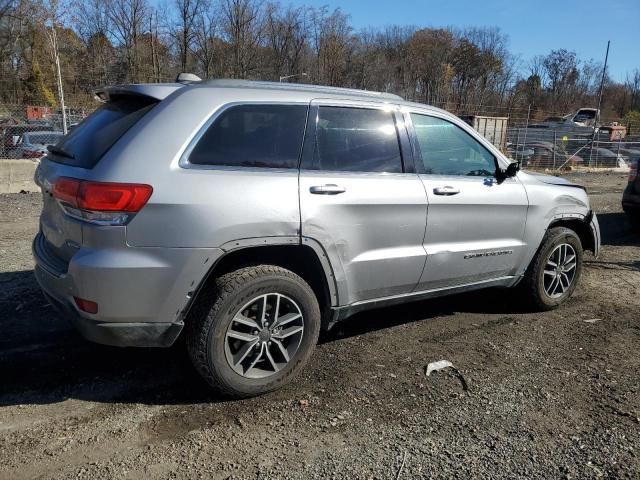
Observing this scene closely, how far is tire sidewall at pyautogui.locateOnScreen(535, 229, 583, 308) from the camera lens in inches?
189

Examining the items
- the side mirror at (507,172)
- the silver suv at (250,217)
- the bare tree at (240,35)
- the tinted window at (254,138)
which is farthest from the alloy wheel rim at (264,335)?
the bare tree at (240,35)

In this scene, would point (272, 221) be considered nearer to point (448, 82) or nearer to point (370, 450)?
point (370, 450)

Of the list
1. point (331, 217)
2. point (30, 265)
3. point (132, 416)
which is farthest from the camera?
point (30, 265)

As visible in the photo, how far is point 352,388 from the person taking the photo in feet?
11.5

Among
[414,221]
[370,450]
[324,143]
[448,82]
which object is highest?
[448,82]

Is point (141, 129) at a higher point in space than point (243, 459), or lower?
higher

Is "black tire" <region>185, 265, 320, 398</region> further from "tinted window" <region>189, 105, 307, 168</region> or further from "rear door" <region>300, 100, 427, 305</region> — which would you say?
"tinted window" <region>189, 105, 307, 168</region>

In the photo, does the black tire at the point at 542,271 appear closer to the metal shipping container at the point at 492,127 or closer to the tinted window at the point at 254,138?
the tinted window at the point at 254,138

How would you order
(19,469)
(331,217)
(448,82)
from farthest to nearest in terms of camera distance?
(448,82)
(331,217)
(19,469)

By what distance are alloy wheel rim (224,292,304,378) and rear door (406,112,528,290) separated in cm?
115

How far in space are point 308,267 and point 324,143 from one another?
0.82 m

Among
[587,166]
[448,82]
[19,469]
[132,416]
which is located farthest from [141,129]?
[448,82]

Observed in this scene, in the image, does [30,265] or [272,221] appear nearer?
[272,221]

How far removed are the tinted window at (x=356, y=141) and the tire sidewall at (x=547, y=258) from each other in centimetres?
184
